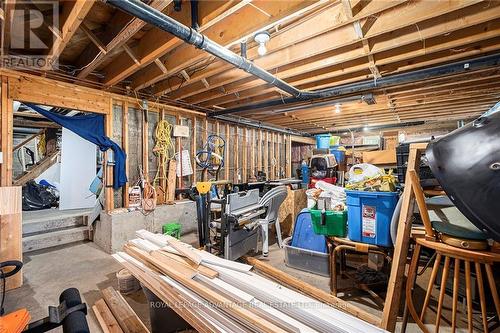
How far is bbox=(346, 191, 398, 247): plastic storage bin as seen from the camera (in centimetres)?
194

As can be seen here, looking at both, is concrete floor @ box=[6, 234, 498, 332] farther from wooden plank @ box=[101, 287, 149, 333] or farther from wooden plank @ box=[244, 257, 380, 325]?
wooden plank @ box=[244, 257, 380, 325]

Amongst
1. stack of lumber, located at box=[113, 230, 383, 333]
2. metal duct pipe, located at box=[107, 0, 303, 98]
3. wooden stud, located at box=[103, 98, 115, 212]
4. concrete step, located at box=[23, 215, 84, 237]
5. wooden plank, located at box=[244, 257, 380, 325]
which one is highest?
metal duct pipe, located at box=[107, 0, 303, 98]

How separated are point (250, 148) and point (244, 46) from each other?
428 cm

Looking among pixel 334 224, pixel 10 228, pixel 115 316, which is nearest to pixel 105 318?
pixel 115 316

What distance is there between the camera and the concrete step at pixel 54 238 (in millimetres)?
3760

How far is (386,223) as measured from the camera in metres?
1.95

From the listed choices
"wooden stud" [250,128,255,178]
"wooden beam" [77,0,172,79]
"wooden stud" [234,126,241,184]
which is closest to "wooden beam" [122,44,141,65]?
"wooden beam" [77,0,172,79]

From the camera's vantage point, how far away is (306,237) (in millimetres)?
3115

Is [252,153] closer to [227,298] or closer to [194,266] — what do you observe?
[194,266]

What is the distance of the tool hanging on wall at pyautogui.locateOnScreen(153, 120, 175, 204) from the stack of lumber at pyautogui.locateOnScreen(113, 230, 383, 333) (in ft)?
8.83

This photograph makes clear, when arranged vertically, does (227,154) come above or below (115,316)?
above

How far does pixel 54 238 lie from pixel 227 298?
418 centimetres

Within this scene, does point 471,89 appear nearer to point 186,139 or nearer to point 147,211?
point 186,139

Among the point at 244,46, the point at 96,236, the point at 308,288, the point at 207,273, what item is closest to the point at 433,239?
the point at 308,288
